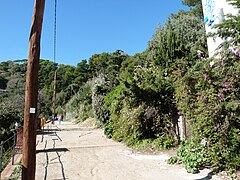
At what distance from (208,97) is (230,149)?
4.01ft

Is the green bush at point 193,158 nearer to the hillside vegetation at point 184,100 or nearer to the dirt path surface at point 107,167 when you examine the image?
the hillside vegetation at point 184,100

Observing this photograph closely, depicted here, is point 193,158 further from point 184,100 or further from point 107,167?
point 107,167

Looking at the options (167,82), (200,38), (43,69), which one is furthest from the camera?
(43,69)

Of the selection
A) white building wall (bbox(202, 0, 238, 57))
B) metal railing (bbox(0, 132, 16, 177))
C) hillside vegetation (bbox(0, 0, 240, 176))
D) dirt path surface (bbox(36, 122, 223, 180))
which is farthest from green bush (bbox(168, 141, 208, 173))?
metal railing (bbox(0, 132, 16, 177))

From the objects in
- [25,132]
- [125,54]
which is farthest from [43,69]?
[25,132]

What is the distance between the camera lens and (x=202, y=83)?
5188 mm

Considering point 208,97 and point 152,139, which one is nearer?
point 208,97

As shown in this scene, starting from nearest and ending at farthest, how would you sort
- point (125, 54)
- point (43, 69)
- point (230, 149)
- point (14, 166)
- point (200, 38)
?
point (230, 149), point (14, 166), point (200, 38), point (125, 54), point (43, 69)

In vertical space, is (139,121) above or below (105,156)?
above

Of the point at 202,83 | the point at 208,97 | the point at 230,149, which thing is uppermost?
the point at 202,83

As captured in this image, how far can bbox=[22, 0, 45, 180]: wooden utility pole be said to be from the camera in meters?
3.89

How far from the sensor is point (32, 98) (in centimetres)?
404

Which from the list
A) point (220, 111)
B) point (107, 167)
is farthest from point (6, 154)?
point (220, 111)

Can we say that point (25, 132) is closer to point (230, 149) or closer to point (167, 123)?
point (230, 149)
